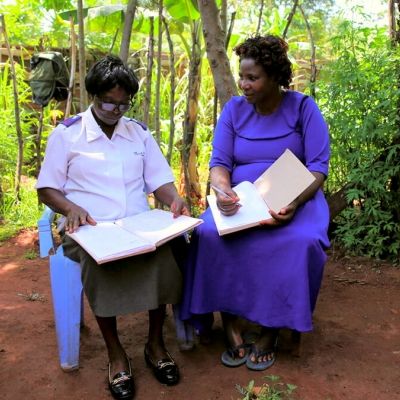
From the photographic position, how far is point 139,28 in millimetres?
5195

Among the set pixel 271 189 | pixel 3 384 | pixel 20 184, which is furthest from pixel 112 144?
pixel 20 184

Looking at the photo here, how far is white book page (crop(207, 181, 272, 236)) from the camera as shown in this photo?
2385 millimetres

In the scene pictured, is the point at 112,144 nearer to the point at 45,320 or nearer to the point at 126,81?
the point at 126,81

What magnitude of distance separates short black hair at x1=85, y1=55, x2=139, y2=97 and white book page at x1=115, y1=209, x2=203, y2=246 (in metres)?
0.61

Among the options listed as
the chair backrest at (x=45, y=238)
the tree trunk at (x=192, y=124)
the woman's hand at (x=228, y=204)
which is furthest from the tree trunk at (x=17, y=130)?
the woman's hand at (x=228, y=204)

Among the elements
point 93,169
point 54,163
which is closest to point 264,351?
point 93,169

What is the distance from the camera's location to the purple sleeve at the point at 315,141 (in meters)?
2.64

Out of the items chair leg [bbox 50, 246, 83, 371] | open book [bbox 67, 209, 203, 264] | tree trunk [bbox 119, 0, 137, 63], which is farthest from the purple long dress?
tree trunk [bbox 119, 0, 137, 63]

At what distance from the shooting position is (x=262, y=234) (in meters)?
2.45

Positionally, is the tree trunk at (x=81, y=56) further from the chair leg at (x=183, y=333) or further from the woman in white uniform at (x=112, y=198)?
the chair leg at (x=183, y=333)

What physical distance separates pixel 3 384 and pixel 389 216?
9.51ft

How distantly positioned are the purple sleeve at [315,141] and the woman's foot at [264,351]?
0.86m

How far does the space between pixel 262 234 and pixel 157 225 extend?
0.51 metres

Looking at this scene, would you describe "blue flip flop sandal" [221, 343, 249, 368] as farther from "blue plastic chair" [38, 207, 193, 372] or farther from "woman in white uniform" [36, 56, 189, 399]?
"blue plastic chair" [38, 207, 193, 372]
